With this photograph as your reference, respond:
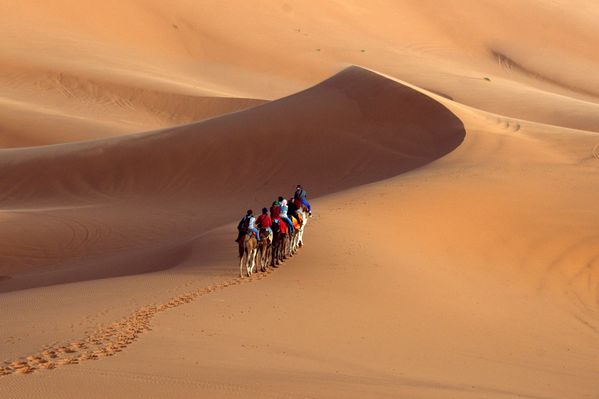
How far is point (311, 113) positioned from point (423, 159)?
19.2ft

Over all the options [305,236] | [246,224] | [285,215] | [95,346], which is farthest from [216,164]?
[95,346]

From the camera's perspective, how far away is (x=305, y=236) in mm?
18469

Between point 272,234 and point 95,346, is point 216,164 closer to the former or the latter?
point 272,234

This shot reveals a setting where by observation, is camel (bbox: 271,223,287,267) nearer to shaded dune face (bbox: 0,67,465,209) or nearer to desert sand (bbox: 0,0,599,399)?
desert sand (bbox: 0,0,599,399)

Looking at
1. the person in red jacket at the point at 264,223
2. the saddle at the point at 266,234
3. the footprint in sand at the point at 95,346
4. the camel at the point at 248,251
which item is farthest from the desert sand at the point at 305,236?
the person in red jacket at the point at 264,223

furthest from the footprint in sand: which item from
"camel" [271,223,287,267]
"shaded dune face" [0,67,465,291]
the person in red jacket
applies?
"shaded dune face" [0,67,465,291]

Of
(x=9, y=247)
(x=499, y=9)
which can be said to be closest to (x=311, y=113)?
(x=9, y=247)

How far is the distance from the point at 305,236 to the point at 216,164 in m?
12.6

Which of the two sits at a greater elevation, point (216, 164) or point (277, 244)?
point (216, 164)

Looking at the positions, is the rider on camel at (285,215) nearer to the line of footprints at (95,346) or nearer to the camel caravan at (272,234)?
the camel caravan at (272,234)

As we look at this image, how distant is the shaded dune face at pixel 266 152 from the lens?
29.0 m

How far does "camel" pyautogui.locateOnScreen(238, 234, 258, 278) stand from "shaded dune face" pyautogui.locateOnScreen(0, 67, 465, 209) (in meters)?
11.7

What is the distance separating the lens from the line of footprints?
9188 mm

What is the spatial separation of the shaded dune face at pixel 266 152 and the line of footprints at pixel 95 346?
52.0 feet
